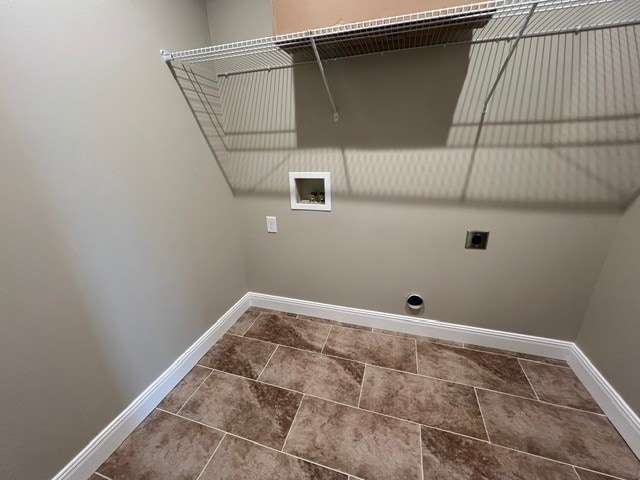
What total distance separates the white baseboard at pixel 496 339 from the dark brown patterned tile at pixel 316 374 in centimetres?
36

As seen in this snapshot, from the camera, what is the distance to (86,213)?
3.18ft

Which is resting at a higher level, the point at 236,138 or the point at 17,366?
the point at 236,138

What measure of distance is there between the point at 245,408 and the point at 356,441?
55cm

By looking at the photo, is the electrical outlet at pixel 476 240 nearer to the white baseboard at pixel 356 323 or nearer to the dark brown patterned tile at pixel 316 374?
the white baseboard at pixel 356 323

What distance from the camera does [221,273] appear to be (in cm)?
174

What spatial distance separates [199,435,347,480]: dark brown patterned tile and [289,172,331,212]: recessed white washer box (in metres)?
1.24

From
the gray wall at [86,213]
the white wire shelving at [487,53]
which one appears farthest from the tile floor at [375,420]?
the white wire shelving at [487,53]

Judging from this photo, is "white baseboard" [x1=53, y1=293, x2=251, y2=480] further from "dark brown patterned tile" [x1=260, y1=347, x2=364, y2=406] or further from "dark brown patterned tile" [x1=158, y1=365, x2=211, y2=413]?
"dark brown patterned tile" [x1=260, y1=347, x2=364, y2=406]

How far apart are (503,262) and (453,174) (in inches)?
22.2

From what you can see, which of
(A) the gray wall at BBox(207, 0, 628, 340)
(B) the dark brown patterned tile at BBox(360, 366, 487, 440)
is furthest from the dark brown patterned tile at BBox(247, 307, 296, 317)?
(B) the dark brown patterned tile at BBox(360, 366, 487, 440)

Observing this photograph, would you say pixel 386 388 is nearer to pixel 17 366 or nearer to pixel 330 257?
pixel 330 257

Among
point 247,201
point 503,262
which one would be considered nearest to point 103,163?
point 247,201

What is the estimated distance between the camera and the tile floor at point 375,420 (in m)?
1.03

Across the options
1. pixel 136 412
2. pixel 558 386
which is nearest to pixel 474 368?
pixel 558 386
